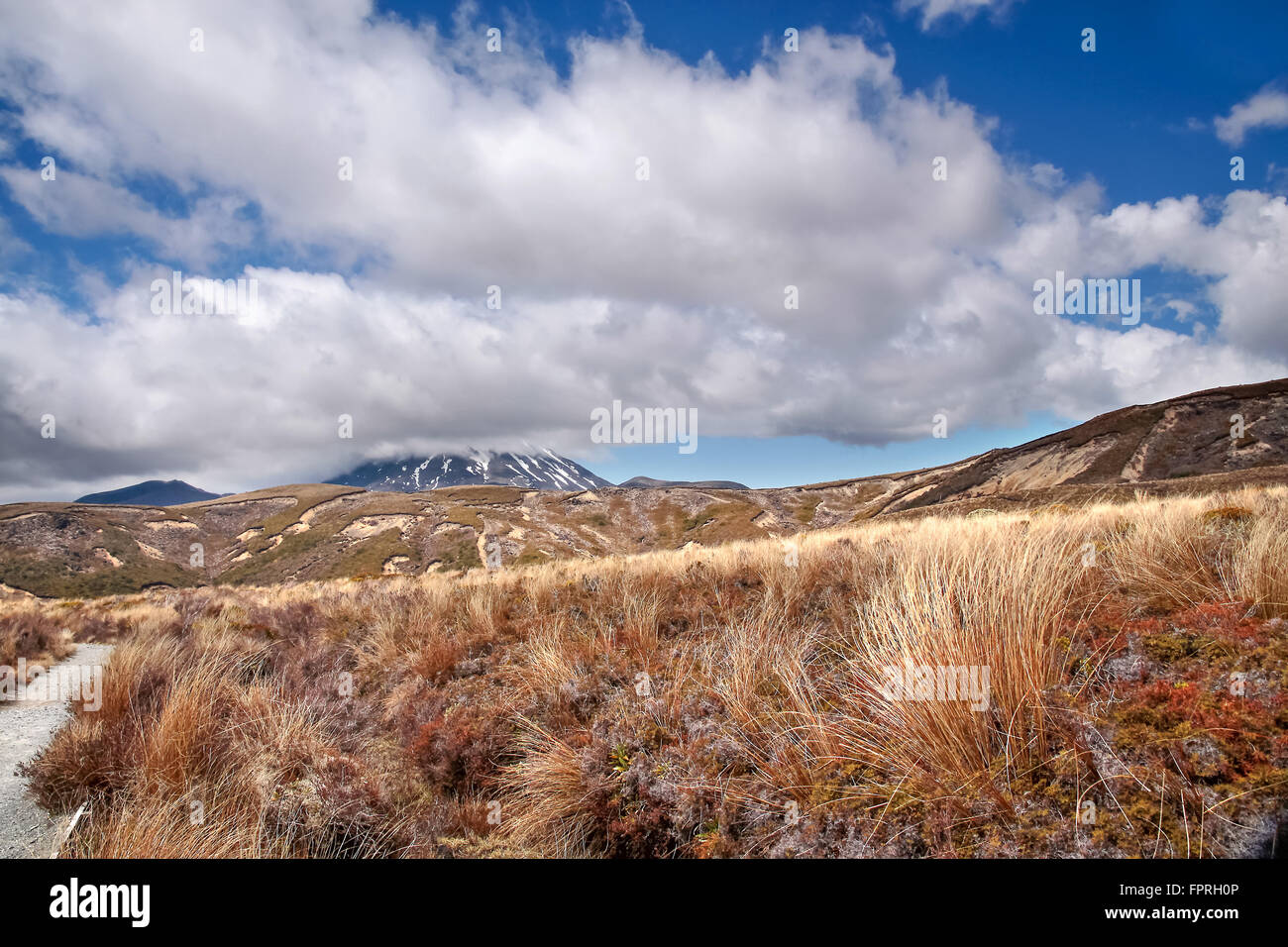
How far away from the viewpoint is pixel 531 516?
4321 inches

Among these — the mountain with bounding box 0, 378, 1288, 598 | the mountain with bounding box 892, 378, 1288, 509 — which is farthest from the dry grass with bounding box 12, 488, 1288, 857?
the mountain with bounding box 0, 378, 1288, 598

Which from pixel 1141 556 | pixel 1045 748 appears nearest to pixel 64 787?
pixel 1045 748

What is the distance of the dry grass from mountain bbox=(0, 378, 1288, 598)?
4972cm

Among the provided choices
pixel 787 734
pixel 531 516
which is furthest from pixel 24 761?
pixel 531 516

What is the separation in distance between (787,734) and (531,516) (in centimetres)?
10915

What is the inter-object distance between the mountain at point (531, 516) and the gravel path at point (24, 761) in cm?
4726

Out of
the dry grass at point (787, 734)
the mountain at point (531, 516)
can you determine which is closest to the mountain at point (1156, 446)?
the mountain at point (531, 516)

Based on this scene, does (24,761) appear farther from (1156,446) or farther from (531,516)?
(531,516)

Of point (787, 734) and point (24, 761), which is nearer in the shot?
point (787, 734)

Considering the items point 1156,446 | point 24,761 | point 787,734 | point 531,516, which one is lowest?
point 24,761

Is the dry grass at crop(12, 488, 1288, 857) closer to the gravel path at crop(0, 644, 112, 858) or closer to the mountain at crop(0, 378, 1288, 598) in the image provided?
the gravel path at crop(0, 644, 112, 858)

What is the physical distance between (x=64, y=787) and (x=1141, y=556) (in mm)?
8608

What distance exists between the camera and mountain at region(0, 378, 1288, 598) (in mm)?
52094

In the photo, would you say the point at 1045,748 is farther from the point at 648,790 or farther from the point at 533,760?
the point at 533,760
